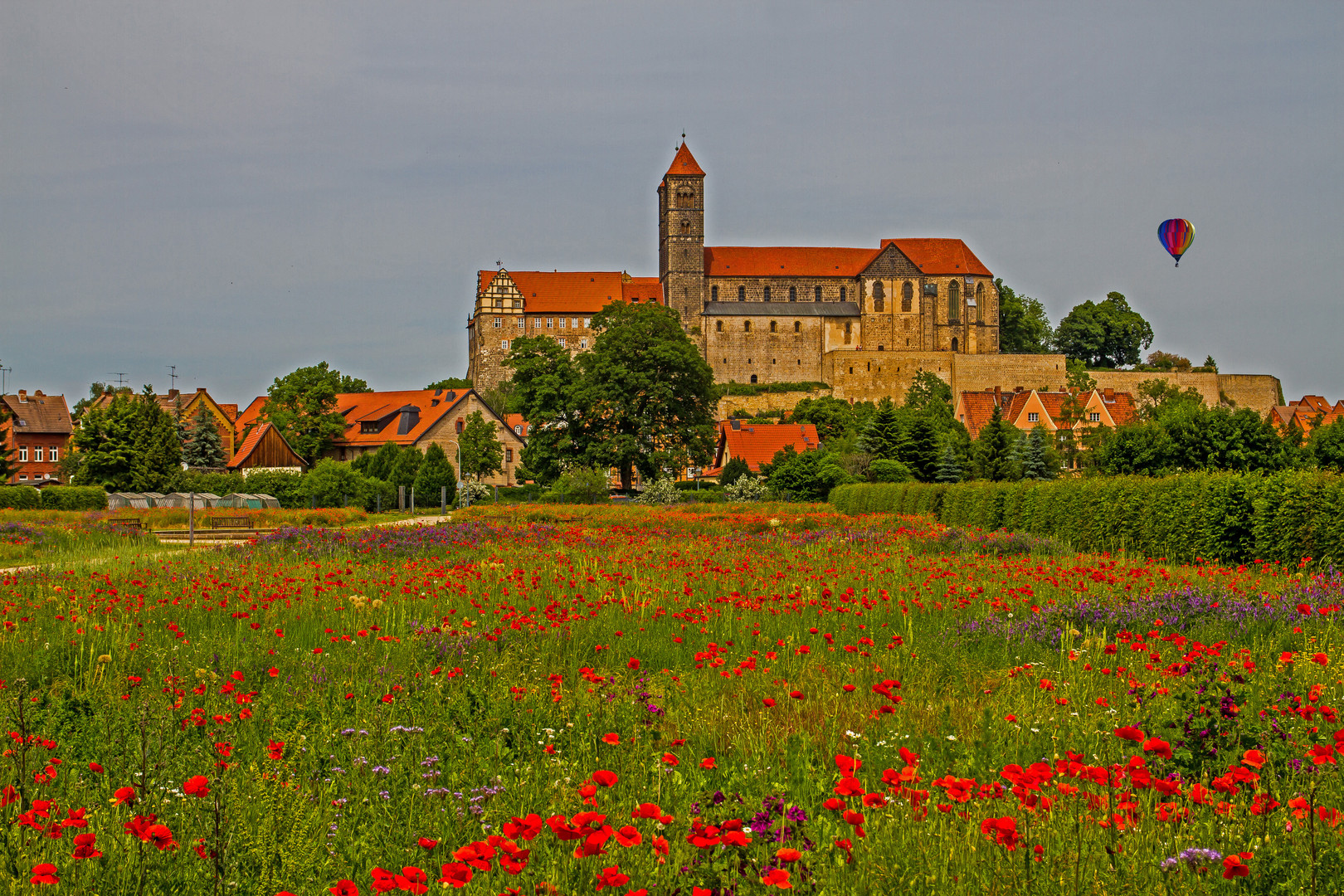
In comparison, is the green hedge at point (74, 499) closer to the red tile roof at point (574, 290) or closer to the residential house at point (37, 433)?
the residential house at point (37, 433)

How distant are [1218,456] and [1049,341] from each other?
84293 millimetres

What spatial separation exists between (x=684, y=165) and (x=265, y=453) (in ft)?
216

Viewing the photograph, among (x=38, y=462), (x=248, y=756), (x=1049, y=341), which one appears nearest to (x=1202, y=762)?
(x=248, y=756)

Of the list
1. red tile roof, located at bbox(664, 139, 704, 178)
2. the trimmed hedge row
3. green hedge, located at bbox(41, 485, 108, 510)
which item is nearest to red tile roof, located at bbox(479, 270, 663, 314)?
red tile roof, located at bbox(664, 139, 704, 178)

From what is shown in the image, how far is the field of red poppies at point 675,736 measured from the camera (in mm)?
3209

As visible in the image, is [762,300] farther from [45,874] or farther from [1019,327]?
[45,874]

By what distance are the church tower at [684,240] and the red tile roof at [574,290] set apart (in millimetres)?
2779

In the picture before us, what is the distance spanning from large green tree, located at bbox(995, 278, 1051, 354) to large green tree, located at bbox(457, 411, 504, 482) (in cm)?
7084

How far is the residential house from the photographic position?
8106 centimetres

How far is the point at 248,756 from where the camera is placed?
4.91 metres

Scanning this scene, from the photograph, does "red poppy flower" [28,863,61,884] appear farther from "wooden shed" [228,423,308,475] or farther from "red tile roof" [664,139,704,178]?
"red tile roof" [664,139,704,178]

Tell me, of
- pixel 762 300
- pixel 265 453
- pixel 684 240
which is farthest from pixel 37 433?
pixel 762 300

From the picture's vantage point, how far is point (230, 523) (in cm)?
3148

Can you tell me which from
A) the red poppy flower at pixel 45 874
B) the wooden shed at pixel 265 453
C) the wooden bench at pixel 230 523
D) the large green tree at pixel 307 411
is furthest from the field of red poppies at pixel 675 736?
the large green tree at pixel 307 411
